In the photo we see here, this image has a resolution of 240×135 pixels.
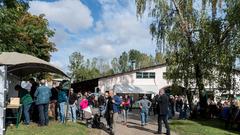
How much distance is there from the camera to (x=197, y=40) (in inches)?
1127

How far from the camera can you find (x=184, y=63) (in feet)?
95.6

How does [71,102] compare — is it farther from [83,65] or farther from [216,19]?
[83,65]

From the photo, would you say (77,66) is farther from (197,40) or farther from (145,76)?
(197,40)

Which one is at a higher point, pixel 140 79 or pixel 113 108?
pixel 140 79

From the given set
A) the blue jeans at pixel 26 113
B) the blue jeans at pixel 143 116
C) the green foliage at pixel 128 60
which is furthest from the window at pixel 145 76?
the green foliage at pixel 128 60

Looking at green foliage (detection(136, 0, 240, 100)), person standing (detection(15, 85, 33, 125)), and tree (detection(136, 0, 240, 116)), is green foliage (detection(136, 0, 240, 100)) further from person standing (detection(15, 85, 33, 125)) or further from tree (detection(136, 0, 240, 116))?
person standing (detection(15, 85, 33, 125))

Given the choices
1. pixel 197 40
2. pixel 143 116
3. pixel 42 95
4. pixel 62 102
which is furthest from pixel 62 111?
pixel 197 40

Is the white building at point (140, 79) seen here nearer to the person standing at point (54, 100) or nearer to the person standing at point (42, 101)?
the person standing at point (54, 100)

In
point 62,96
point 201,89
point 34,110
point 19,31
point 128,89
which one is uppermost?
point 19,31

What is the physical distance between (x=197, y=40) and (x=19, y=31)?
11.2 m

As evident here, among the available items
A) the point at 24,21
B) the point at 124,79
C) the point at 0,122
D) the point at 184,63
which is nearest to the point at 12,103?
the point at 0,122

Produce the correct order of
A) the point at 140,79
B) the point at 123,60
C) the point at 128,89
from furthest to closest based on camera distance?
the point at 123,60 < the point at 140,79 < the point at 128,89

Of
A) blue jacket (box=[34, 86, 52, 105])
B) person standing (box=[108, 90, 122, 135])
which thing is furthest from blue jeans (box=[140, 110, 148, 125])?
blue jacket (box=[34, 86, 52, 105])

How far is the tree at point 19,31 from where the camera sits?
1826cm
